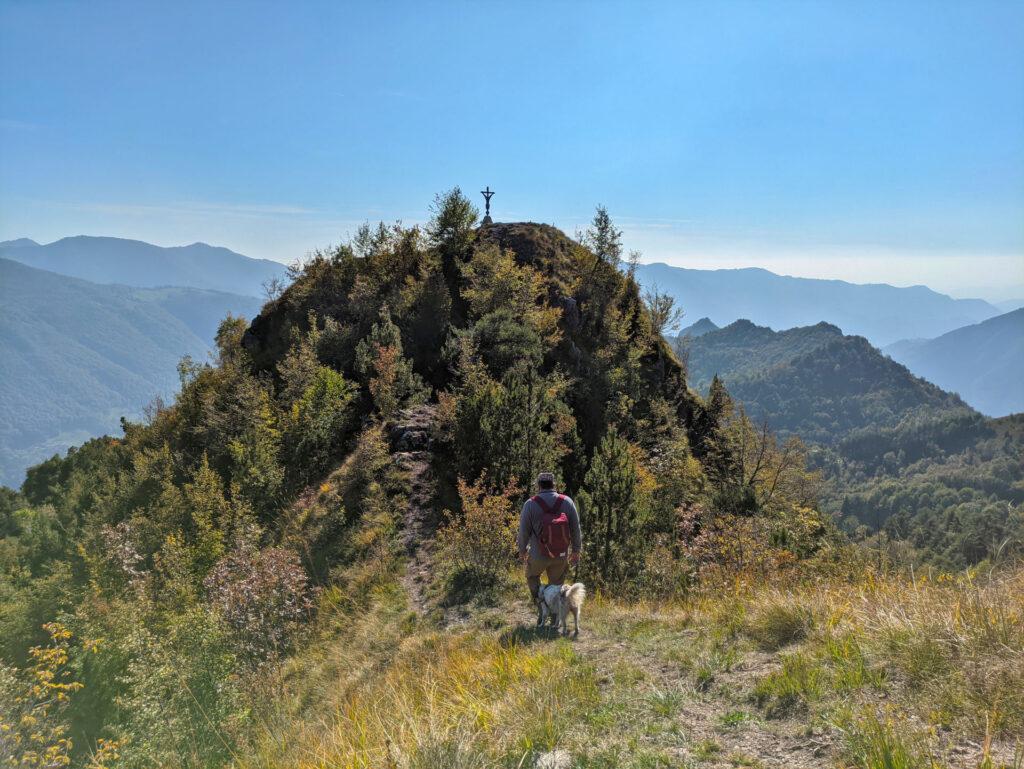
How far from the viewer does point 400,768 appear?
3.65 metres

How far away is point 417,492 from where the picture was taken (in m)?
15.3

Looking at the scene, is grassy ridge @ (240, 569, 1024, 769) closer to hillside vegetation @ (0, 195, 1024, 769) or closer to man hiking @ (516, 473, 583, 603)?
hillside vegetation @ (0, 195, 1024, 769)

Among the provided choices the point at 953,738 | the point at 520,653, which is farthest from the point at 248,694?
the point at 953,738

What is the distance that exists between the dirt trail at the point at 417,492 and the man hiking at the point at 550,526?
336cm

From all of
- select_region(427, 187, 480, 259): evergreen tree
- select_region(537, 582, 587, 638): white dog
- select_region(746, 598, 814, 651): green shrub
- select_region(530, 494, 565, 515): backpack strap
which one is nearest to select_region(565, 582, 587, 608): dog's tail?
select_region(537, 582, 587, 638): white dog

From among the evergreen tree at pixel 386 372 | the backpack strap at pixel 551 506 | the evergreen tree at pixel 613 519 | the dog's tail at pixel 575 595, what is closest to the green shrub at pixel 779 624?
the dog's tail at pixel 575 595

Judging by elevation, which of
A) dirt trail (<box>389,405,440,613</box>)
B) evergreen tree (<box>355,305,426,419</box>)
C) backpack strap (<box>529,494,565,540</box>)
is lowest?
dirt trail (<box>389,405,440,613</box>)

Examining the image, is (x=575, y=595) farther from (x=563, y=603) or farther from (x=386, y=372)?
(x=386, y=372)

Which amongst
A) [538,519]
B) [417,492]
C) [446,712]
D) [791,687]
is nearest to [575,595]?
[538,519]

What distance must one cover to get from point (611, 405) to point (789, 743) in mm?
25087

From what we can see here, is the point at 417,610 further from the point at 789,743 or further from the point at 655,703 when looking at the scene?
the point at 789,743

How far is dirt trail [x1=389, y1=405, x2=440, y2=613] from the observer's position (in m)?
11.6

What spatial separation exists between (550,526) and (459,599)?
10.3 ft

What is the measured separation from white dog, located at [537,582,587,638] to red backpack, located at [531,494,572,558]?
55 centimetres
